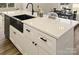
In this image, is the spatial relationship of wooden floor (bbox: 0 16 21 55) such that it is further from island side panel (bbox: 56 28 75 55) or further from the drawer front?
island side panel (bbox: 56 28 75 55)

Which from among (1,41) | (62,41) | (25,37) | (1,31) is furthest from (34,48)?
(1,31)

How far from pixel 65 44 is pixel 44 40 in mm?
257

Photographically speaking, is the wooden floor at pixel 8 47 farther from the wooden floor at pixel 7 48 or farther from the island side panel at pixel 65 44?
the island side panel at pixel 65 44

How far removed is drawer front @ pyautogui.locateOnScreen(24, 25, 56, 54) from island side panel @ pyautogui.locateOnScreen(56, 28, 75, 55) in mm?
53

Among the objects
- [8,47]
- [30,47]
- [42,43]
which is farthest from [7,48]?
[42,43]

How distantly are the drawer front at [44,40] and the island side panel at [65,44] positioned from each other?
0.05 m

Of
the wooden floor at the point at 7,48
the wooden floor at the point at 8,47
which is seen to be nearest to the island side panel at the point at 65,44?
the wooden floor at the point at 8,47

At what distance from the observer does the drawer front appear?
3.81ft

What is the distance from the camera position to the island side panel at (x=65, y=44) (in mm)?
1173

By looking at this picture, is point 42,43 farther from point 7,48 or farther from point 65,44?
point 7,48

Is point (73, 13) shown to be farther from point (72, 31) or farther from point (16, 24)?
point (16, 24)

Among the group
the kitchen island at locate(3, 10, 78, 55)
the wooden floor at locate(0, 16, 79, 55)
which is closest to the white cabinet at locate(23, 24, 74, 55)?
the kitchen island at locate(3, 10, 78, 55)
